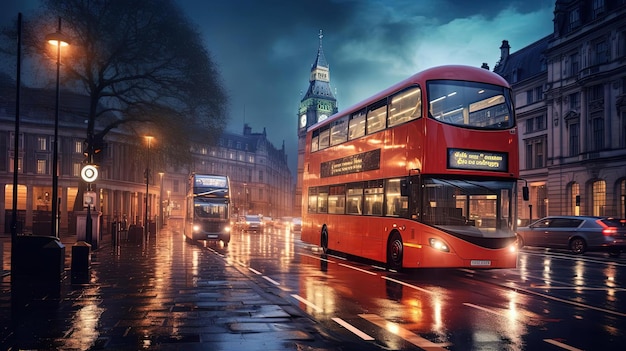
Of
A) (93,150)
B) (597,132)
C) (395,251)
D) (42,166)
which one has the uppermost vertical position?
(597,132)

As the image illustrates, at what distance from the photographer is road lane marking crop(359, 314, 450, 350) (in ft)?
23.8

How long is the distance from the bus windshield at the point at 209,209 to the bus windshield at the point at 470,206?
18324mm

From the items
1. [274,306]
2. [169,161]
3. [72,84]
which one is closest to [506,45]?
[169,161]

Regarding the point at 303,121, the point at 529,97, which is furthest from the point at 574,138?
the point at 303,121

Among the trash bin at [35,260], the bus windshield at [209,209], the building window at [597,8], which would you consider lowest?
the trash bin at [35,260]

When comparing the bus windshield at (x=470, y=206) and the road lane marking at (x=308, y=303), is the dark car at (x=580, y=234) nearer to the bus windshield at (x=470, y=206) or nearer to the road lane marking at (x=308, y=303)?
the bus windshield at (x=470, y=206)

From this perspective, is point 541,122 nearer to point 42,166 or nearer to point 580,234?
point 580,234

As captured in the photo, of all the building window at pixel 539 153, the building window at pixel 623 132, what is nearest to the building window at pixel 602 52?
the building window at pixel 623 132

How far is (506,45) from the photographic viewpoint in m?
66.6

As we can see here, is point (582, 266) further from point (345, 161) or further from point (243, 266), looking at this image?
→ point (243, 266)

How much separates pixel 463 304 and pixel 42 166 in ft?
231

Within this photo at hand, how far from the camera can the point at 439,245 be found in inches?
559

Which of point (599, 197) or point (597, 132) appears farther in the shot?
point (597, 132)

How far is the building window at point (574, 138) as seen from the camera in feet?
162
